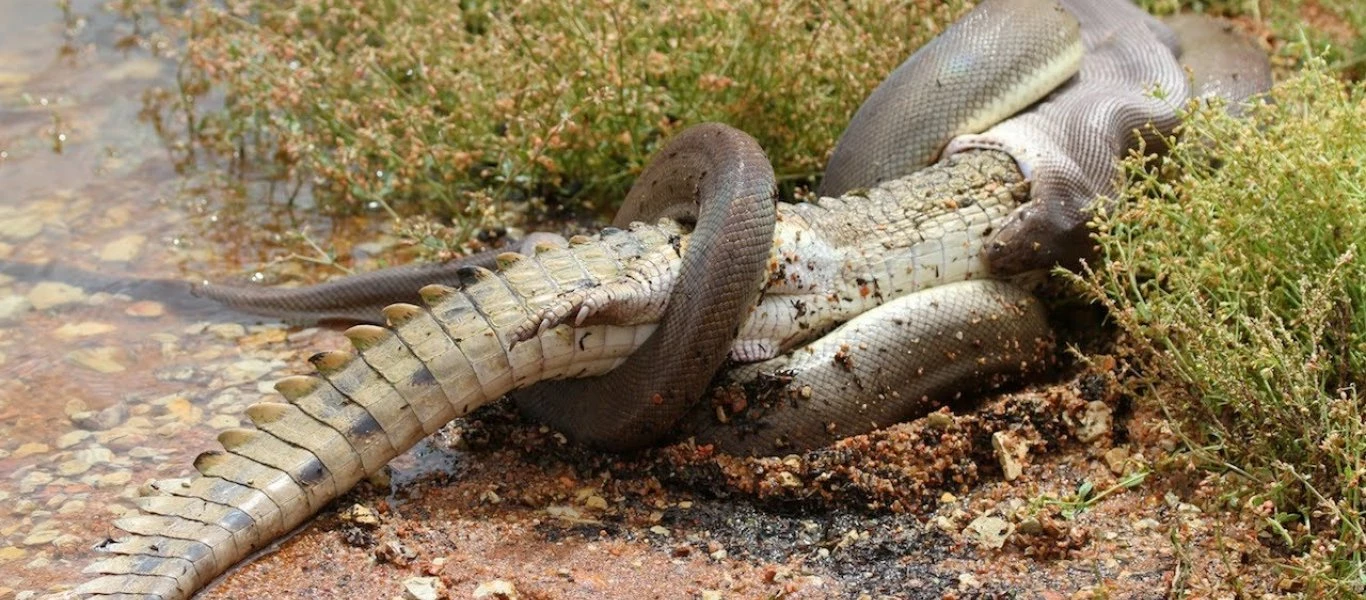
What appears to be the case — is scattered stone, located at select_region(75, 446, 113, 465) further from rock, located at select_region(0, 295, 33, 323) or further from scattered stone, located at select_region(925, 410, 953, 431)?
scattered stone, located at select_region(925, 410, 953, 431)

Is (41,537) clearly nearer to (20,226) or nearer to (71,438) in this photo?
(71,438)

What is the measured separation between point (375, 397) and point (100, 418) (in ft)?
3.97

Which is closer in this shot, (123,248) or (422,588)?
(422,588)

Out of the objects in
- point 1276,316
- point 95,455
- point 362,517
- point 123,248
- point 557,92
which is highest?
point 1276,316

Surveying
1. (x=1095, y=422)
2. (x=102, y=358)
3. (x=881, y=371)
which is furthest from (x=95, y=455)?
(x=1095, y=422)

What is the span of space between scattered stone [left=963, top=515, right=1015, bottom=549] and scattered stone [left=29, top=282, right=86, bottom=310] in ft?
11.5

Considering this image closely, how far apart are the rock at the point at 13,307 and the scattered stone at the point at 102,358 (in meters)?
0.41

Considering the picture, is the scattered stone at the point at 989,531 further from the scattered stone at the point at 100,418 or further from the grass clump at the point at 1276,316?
the scattered stone at the point at 100,418

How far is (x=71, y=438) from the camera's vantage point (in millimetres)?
5137

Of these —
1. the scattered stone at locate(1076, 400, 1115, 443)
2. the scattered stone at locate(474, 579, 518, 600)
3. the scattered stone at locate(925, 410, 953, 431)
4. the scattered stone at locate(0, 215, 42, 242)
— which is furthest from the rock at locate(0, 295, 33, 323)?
the scattered stone at locate(1076, 400, 1115, 443)

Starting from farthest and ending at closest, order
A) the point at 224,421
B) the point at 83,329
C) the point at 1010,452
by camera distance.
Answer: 1. the point at 83,329
2. the point at 224,421
3. the point at 1010,452

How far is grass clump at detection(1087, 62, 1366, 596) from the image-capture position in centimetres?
424

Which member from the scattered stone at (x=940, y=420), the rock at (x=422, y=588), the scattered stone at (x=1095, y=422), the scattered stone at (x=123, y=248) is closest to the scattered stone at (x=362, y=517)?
the rock at (x=422, y=588)

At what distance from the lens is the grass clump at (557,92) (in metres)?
6.30
